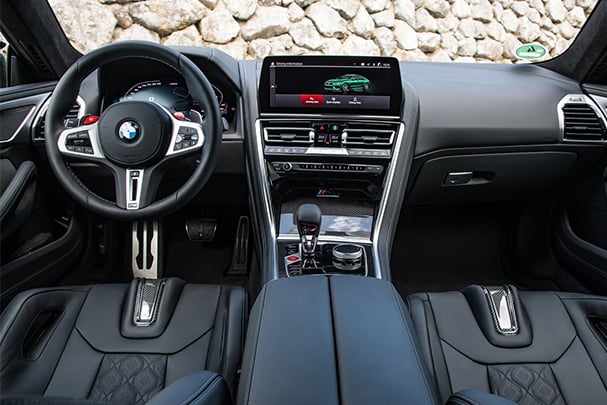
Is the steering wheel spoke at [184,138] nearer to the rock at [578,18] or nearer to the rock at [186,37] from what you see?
the rock at [578,18]

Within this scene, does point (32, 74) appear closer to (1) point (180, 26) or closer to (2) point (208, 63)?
(2) point (208, 63)

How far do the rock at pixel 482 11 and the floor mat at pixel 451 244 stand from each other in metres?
3.47

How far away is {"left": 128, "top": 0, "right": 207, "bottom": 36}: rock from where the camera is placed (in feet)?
13.4

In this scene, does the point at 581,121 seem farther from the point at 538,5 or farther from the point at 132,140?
the point at 538,5

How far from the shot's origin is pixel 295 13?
457cm

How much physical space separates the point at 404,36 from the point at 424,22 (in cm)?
29

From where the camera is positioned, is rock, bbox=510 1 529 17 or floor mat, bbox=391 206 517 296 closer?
floor mat, bbox=391 206 517 296

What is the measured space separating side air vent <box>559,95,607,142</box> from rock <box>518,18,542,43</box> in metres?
3.66

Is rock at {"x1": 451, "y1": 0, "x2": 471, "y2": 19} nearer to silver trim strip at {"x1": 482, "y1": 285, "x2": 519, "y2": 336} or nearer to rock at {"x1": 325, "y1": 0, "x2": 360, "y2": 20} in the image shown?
rock at {"x1": 325, "y1": 0, "x2": 360, "y2": 20}

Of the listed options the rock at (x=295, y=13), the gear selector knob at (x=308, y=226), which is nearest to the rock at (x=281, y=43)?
the rock at (x=295, y=13)

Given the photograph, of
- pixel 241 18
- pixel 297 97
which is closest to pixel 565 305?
pixel 297 97

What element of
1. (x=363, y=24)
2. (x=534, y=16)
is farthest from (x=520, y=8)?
(x=363, y=24)

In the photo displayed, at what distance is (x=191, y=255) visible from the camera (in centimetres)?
237

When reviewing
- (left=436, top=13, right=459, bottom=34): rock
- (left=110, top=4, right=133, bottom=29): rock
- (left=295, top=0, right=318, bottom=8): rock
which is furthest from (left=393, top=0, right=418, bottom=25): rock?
(left=110, top=4, right=133, bottom=29): rock
